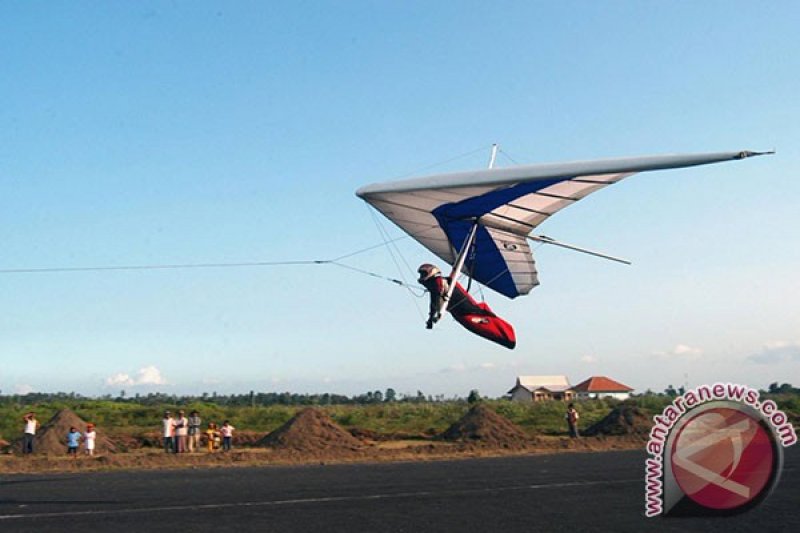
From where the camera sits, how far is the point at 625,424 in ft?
130

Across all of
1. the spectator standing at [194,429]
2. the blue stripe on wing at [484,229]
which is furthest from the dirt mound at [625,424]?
the blue stripe on wing at [484,229]

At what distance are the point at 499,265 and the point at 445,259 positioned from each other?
1402mm

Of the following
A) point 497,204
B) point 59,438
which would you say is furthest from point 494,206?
point 59,438

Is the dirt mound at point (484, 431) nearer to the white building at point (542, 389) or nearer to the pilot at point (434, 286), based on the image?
the pilot at point (434, 286)

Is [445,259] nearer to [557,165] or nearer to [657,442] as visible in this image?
[557,165]

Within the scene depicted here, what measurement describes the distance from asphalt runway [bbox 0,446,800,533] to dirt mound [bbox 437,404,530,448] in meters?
12.3

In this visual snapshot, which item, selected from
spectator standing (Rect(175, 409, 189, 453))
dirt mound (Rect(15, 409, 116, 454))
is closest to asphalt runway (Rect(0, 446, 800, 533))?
spectator standing (Rect(175, 409, 189, 453))

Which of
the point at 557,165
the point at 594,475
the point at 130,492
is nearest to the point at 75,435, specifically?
the point at 130,492

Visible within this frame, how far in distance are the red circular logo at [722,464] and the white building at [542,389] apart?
87.8 metres

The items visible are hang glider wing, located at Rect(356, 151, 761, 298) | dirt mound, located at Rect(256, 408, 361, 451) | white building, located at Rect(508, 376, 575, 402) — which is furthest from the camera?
white building, located at Rect(508, 376, 575, 402)

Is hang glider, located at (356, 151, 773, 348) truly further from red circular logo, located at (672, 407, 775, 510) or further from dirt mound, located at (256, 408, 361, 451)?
dirt mound, located at (256, 408, 361, 451)

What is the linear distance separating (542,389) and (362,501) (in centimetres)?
10196

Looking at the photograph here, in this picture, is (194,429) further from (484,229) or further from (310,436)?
(484,229)

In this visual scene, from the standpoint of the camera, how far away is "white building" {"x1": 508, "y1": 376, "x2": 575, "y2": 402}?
112875 millimetres
